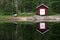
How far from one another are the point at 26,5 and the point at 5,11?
408 cm

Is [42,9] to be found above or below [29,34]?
above

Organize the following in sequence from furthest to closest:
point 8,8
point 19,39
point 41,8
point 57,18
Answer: point 8,8, point 41,8, point 57,18, point 19,39

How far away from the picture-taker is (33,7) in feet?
132

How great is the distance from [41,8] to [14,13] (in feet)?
15.0

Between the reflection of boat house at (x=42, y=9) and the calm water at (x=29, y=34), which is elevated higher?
the reflection of boat house at (x=42, y=9)

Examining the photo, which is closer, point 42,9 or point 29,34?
point 29,34

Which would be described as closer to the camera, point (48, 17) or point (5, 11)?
point (48, 17)

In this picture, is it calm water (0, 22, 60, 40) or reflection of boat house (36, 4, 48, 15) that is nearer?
calm water (0, 22, 60, 40)

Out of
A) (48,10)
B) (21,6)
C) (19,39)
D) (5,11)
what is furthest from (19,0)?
(19,39)

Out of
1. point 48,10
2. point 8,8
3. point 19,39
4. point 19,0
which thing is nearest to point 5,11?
point 8,8

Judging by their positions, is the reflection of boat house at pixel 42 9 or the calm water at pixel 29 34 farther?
the reflection of boat house at pixel 42 9

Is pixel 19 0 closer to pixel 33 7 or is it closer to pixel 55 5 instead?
pixel 33 7

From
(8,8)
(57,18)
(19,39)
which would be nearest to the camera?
(19,39)

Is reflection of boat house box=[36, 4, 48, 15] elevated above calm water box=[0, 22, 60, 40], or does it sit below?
above
